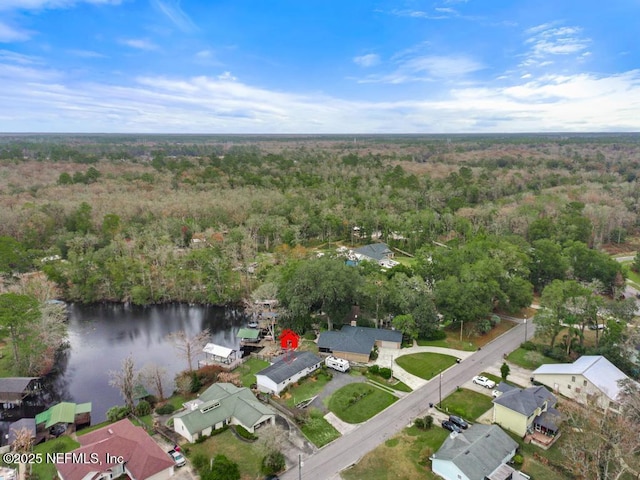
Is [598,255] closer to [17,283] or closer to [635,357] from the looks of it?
[635,357]

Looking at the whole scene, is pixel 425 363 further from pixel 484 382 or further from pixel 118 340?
pixel 118 340

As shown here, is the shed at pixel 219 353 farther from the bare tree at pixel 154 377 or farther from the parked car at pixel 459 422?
the parked car at pixel 459 422

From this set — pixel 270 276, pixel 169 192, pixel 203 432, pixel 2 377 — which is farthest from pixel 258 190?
pixel 203 432

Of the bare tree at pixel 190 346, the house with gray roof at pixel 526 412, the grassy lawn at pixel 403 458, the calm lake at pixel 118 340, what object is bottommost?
the calm lake at pixel 118 340

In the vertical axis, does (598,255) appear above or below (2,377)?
above

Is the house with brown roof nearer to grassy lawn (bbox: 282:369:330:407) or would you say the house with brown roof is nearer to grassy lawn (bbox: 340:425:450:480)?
grassy lawn (bbox: 282:369:330:407)

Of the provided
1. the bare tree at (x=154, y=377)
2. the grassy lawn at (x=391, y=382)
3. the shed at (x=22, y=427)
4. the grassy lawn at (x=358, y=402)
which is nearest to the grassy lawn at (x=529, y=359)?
the grassy lawn at (x=391, y=382)

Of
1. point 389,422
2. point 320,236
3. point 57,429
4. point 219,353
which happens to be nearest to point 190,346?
point 219,353

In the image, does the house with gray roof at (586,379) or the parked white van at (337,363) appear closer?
the house with gray roof at (586,379)
